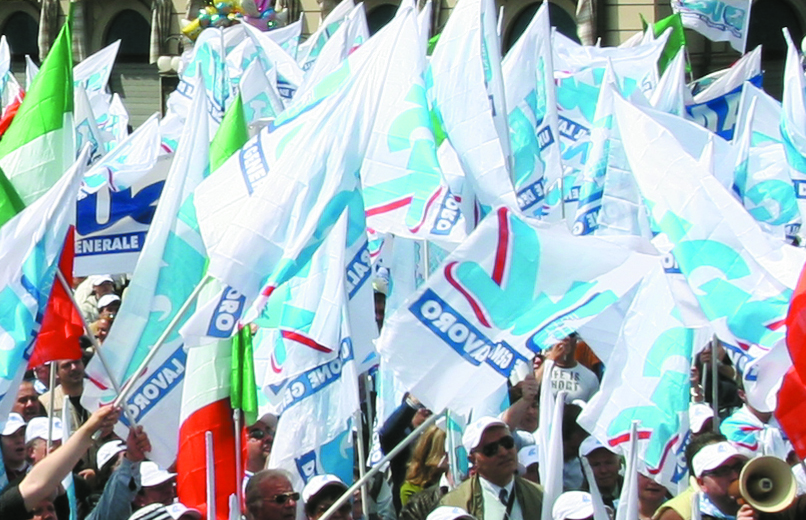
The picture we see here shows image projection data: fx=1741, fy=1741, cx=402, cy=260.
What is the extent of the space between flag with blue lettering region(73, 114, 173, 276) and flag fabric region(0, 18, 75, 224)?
4.09 feet

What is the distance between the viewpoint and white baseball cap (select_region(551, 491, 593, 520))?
685cm

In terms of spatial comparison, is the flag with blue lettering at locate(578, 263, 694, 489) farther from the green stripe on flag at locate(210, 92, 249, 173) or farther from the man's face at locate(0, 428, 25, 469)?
the man's face at locate(0, 428, 25, 469)

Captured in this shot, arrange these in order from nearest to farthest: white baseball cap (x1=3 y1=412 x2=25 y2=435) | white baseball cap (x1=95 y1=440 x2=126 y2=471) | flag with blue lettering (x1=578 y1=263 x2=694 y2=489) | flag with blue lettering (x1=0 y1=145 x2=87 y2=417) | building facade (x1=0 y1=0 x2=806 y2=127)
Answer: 1. flag with blue lettering (x1=0 y1=145 x2=87 y2=417)
2. flag with blue lettering (x1=578 y1=263 x2=694 y2=489)
3. white baseball cap (x1=3 y1=412 x2=25 y2=435)
4. white baseball cap (x1=95 y1=440 x2=126 y2=471)
5. building facade (x1=0 y1=0 x2=806 y2=127)

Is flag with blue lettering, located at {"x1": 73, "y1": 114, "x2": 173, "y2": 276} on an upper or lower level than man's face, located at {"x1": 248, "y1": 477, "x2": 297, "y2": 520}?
lower

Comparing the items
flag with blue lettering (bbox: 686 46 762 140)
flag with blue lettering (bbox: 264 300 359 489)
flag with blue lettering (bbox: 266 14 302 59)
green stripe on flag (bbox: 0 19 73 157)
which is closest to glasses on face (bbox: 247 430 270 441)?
flag with blue lettering (bbox: 264 300 359 489)

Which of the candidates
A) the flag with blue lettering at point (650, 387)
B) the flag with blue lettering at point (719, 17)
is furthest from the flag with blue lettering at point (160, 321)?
the flag with blue lettering at point (719, 17)

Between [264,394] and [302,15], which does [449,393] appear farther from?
[302,15]

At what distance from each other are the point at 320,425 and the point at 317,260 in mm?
738

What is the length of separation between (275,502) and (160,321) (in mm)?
1562

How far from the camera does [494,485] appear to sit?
724cm

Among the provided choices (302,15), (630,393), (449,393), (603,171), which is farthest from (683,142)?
(302,15)

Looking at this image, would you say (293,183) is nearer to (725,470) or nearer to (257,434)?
(257,434)

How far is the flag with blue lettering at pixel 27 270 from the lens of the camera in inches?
273

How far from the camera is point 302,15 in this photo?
29328 mm
